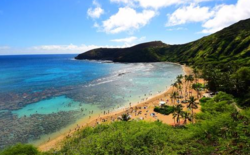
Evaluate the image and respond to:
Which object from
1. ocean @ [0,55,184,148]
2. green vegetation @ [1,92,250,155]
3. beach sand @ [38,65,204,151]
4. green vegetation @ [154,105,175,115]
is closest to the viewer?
green vegetation @ [1,92,250,155]

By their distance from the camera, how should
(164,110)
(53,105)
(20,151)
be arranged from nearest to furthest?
(20,151) → (164,110) → (53,105)

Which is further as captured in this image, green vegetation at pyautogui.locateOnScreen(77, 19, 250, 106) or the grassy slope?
green vegetation at pyautogui.locateOnScreen(77, 19, 250, 106)

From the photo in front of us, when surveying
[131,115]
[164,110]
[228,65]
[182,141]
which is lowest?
[131,115]

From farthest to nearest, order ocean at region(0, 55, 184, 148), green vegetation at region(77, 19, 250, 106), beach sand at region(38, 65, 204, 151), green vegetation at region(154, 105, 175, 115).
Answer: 1. green vegetation at region(77, 19, 250, 106)
2. green vegetation at region(154, 105, 175, 115)
3. ocean at region(0, 55, 184, 148)
4. beach sand at region(38, 65, 204, 151)

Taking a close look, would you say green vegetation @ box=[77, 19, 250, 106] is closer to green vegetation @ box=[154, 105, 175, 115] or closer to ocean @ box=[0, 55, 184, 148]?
green vegetation @ box=[154, 105, 175, 115]

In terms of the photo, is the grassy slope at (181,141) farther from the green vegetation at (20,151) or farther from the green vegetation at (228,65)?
the green vegetation at (228,65)

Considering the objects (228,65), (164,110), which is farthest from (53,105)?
(228,65)

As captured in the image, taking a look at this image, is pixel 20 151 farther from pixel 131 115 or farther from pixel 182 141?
pixel 131 115

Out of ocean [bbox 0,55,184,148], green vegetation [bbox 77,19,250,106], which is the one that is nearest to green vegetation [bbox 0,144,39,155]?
ocean [bbox 0,55,184,148]

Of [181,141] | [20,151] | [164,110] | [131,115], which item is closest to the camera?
[181,141]

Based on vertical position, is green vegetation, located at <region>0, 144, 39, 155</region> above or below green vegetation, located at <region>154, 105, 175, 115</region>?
above

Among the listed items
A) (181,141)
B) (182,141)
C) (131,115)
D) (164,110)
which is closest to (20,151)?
(181,141)

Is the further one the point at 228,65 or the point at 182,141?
→ the point at 228,65

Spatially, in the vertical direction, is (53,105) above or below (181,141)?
below
